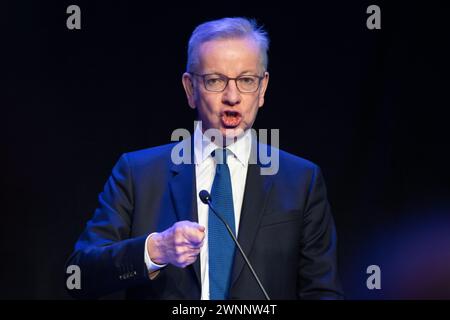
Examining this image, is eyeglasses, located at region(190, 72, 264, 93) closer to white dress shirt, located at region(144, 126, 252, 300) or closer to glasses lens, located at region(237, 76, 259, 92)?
glasses lens, located at region(237, 76, 259, 92)

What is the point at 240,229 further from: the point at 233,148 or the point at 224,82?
the point at 224,82

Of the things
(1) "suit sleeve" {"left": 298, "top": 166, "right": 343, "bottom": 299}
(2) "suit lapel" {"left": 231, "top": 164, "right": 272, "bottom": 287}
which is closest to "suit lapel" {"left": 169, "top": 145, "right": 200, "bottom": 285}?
(2) "suit lapel" {"left": 231, "top": 164, "right": 272, "bottom": 287}

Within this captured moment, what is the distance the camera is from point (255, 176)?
217 cm

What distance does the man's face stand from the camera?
212cm

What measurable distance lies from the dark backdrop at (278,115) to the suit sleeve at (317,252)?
2.27 ft

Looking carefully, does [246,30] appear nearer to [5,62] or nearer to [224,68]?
[224,68]

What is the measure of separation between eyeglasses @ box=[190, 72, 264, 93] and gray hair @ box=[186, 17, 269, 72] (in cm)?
8

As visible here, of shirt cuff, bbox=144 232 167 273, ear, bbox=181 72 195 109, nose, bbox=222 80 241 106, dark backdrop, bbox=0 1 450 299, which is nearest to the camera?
shirt cuff, bbox=144 232 167 273

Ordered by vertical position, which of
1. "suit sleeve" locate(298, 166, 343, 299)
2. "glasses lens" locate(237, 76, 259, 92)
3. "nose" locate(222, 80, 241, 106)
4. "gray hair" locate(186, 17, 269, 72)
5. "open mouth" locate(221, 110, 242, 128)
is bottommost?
"suit sleeve" locate(298, 166, 343, 299)

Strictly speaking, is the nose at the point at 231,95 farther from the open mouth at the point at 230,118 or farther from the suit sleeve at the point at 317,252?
the suit sleeve at the point at 317,252

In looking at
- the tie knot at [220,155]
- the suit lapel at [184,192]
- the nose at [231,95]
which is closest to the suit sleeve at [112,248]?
the suit lapel at [184,192]

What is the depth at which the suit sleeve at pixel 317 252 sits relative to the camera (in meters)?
2.10

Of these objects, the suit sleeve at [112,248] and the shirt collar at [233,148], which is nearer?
the suit sleeve at [112,248]
